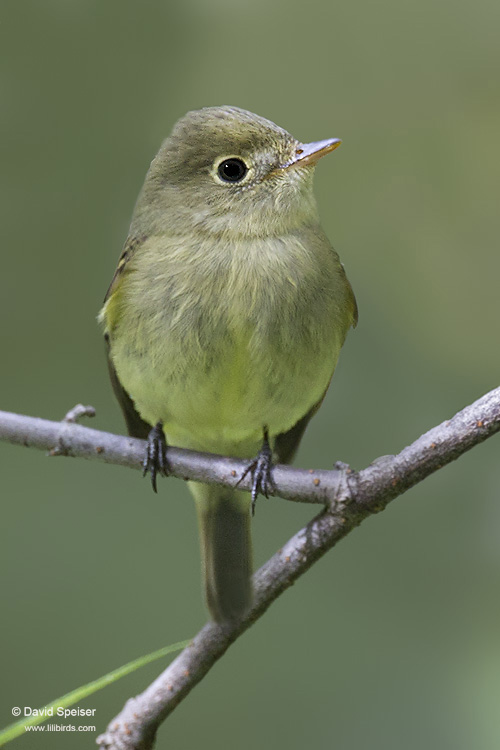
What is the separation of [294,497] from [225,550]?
54 centimetres

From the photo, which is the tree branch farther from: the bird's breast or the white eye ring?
the white eye ring

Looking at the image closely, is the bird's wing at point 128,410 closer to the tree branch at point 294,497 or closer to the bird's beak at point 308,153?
the tree branch at point 294,497

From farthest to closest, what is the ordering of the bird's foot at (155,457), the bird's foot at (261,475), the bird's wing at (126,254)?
the bird's wing at (126,254) < the bird's foot at (155,457) < the bird's foot at (261,475)

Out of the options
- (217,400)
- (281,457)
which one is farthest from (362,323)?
(217,400)

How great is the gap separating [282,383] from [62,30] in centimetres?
126

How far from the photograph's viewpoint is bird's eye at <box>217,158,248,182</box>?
1988 mm

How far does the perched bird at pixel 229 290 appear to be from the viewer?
6.38 ft

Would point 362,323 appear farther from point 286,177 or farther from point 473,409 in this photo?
point 473,409

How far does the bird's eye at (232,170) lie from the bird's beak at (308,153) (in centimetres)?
9

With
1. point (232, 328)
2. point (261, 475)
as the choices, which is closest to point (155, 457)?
point (261, 475)

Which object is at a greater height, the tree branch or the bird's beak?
the bird's beak

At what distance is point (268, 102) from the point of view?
244 centimetres

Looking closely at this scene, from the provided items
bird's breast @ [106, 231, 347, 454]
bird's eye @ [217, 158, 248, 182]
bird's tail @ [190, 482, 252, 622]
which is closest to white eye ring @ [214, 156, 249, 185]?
bird's eye @ [217, 158, 248, 182]

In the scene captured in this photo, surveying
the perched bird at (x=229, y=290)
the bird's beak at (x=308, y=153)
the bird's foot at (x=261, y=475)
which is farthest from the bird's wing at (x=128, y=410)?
the bird's beak at (x=308, y=153)
